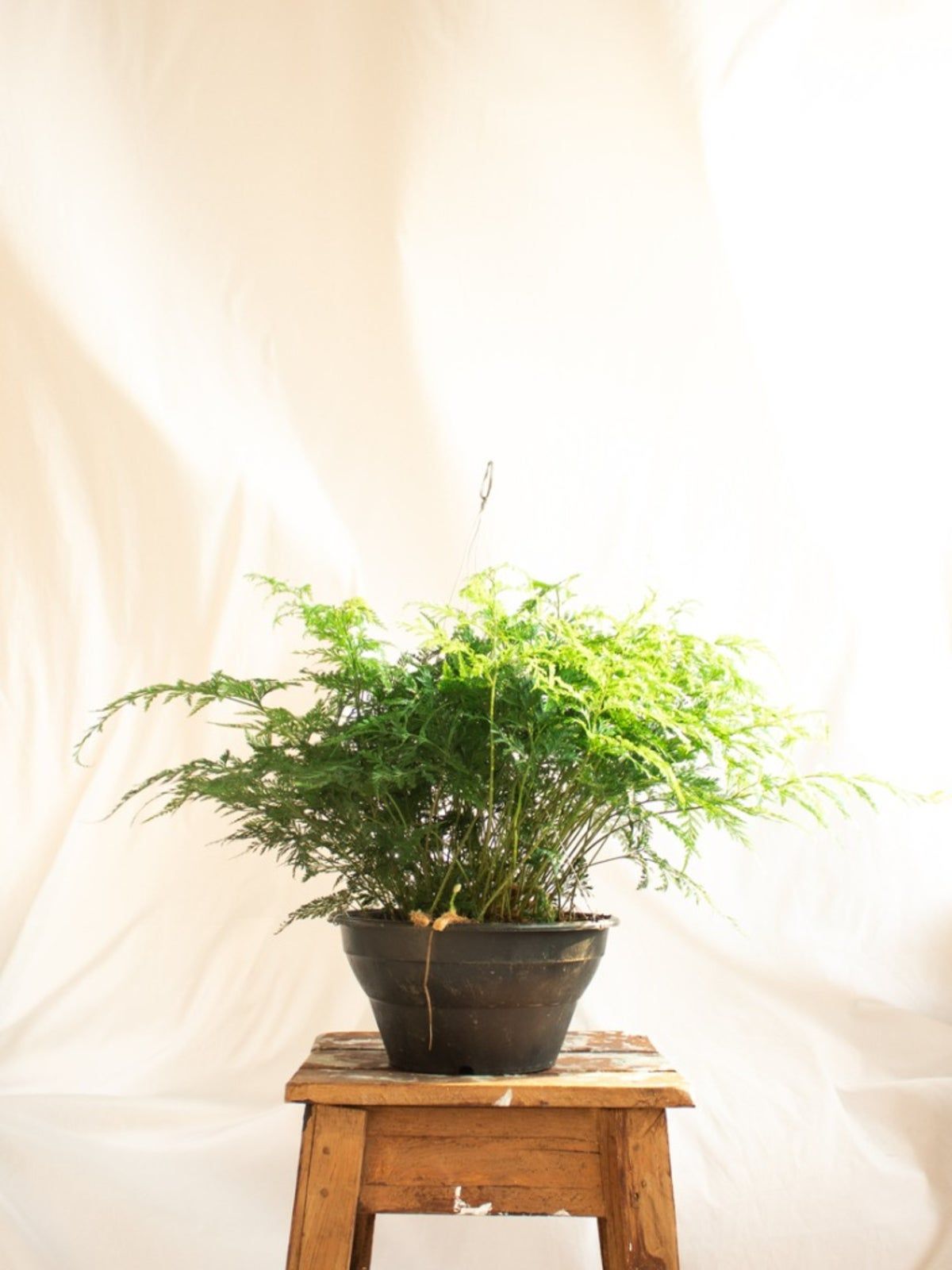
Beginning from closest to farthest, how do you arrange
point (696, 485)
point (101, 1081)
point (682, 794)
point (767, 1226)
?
1. point (682, 794)
2. point (767, 1226)
3. point (101, 1081)
4. point (696, 485)

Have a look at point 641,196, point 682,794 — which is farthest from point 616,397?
point 682,794

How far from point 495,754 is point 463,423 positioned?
3.29 ft

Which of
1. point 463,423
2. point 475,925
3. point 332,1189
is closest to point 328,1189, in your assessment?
point 332,1189

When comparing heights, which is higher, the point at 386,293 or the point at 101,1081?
the point at 386,293

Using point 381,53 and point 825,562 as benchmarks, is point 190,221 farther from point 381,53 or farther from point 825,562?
point 825,562

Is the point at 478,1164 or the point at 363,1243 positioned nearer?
the point at 478,1164

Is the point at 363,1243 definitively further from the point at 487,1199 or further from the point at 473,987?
the point at 473,987

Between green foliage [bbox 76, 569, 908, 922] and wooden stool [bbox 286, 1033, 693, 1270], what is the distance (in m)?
0.15

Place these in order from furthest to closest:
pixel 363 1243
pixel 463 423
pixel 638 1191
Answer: pixel 463 423 < pixel 363 1243 < pixel 638 1191

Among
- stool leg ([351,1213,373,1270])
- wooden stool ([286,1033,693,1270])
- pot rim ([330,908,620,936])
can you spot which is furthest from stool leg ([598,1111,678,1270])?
stool leg ([351,1213,373,1270])

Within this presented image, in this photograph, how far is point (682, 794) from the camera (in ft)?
3.20

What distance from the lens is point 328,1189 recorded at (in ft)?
3.32

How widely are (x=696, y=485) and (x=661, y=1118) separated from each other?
1.11 m

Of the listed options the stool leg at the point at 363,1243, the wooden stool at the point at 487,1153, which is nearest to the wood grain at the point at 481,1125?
the wooden stool at the point at 487,1153
